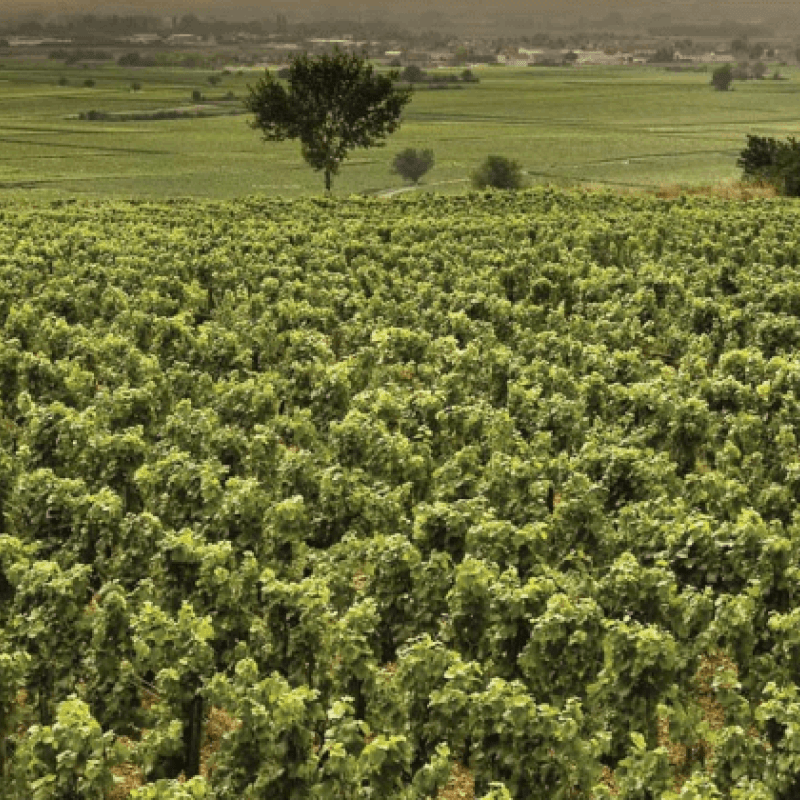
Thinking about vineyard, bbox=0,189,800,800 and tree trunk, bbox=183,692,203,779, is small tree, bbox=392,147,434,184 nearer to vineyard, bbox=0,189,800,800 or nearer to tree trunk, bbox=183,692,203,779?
vineyard, bbox=0,189,800,800

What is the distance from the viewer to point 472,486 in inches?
622

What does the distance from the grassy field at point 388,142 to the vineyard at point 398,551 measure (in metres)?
53.4

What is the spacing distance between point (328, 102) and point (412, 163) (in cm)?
3288

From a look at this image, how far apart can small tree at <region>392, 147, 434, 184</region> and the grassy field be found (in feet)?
6.17

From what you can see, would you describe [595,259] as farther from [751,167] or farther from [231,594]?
[751,167]

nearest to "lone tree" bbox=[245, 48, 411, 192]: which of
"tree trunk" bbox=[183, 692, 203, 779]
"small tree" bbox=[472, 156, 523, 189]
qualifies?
"small tree" bbox=[472, 156, 523, 189]

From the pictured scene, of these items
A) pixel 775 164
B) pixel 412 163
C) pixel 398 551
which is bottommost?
pixel 398 551

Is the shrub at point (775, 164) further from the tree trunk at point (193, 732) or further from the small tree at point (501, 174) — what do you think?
the tree trunk at point (193, 732)

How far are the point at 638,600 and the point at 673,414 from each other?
6.23m

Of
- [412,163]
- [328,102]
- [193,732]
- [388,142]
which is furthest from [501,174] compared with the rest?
[193,732]

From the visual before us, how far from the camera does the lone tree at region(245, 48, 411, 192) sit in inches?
2591

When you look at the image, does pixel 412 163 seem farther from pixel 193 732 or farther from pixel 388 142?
pixel 193 732

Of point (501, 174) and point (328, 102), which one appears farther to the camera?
point (501, 174)

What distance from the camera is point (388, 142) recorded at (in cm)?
12231
